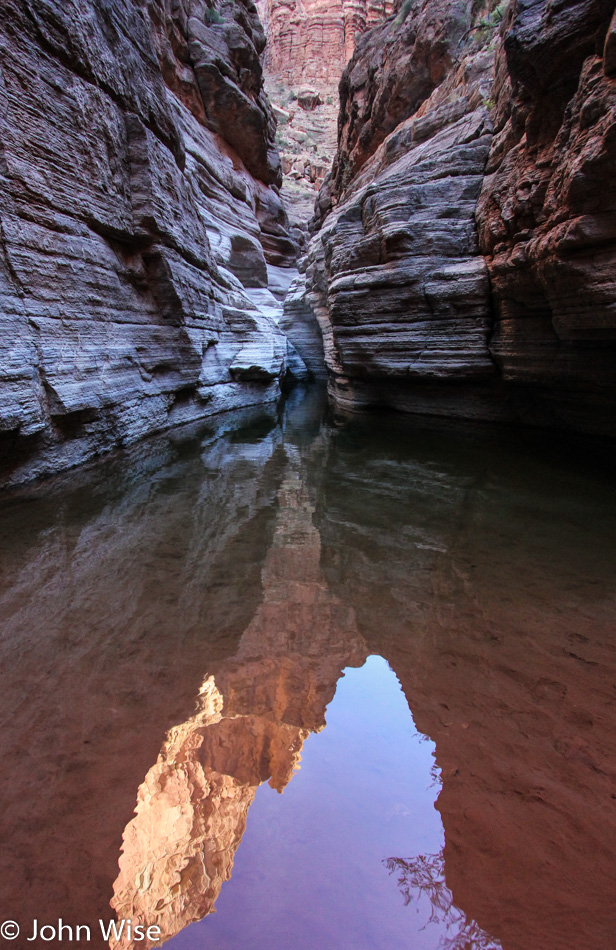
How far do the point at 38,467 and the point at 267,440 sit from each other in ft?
14.4

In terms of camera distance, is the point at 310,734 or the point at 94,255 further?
the point at 94,255

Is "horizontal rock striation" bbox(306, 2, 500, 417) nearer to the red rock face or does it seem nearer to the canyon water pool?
the canyon water pool

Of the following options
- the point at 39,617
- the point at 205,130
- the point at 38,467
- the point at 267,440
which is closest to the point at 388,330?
the point at 267,440

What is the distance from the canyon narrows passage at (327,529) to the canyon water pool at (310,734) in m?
0.01

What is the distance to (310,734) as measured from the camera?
2016 millimetres

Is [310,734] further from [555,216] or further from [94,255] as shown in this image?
[94,255]

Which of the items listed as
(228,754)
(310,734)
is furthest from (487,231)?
(228,754)

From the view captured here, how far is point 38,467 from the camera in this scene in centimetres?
528

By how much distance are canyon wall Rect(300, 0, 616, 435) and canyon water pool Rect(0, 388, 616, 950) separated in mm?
3109

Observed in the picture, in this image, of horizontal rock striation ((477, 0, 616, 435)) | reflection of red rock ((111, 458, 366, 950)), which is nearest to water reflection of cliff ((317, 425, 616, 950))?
reflection of red rock ((111, 458, 366, 950))

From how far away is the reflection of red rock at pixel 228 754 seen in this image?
54.4 inches

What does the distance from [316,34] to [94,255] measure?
58.3 m

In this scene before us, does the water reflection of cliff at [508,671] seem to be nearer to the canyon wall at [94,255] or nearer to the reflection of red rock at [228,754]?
the reflection of red rock at [228,754]

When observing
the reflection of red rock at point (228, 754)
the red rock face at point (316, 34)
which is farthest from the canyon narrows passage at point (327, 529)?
the red rock face at point (316, 34)
